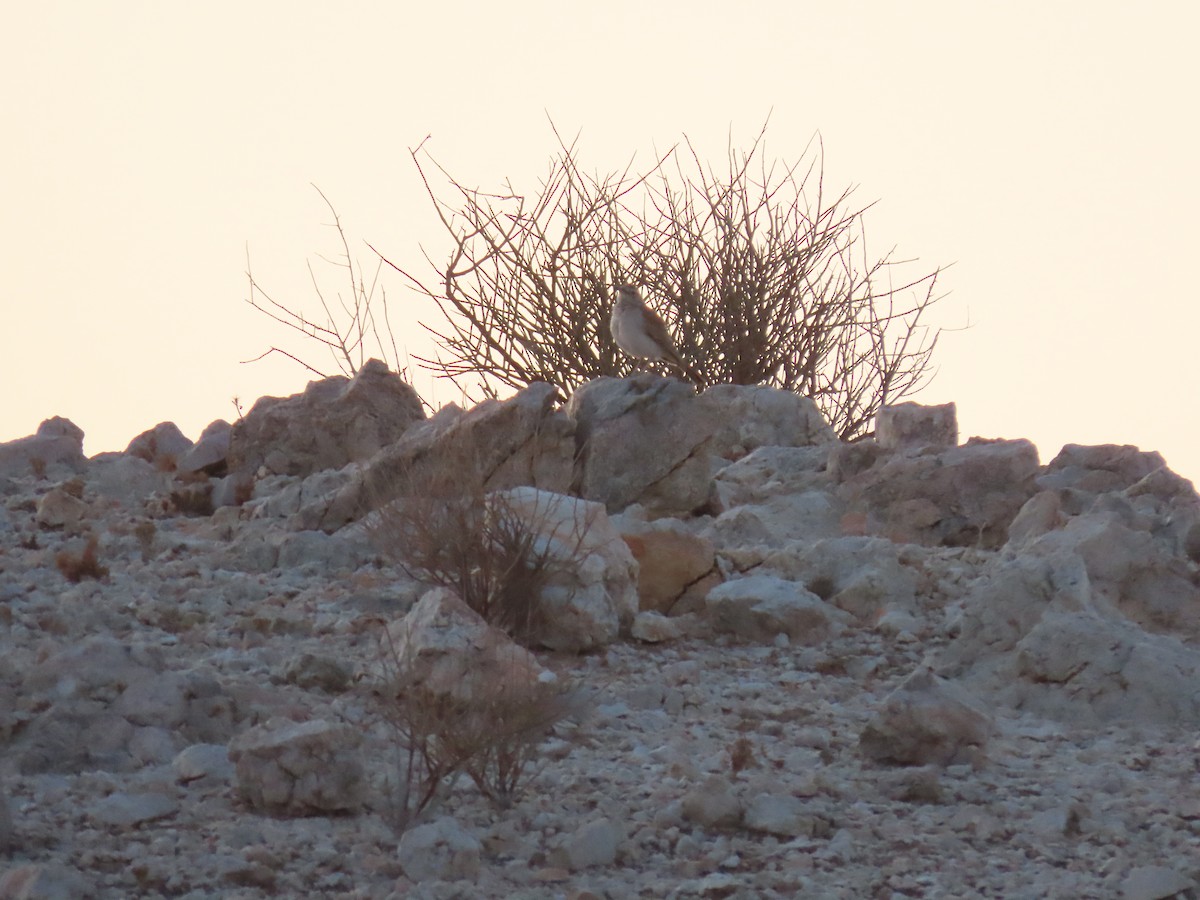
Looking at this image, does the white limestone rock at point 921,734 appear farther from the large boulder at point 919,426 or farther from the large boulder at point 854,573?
the large boulder at point 919,426

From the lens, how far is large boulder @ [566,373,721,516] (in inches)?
319

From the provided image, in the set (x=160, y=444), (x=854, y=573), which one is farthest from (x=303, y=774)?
(x=160, y=444)

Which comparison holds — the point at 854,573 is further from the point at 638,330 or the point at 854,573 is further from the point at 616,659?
the point at 638,330

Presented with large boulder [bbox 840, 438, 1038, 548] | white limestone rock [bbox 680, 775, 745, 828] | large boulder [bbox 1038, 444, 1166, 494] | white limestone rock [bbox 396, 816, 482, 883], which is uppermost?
large boulder [bbox 1038, 444, 1166, 494]

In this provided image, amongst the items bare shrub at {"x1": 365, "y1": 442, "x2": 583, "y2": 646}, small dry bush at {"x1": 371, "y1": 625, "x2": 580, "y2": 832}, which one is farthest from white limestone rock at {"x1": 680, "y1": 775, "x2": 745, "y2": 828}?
bare shrub at {"x1": 365, "y1": 442, "x2": 583, "y2": 646}

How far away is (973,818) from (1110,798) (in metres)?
0.50

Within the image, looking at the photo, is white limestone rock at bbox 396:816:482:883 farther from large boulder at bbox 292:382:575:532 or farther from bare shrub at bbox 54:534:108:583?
large boulder at bbox 292:382:575:532

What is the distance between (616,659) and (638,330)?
16.9ft

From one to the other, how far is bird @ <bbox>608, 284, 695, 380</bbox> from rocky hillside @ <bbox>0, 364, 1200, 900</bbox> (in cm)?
173

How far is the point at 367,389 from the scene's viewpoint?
29.8 ft

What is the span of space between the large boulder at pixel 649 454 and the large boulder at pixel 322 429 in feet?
4.43

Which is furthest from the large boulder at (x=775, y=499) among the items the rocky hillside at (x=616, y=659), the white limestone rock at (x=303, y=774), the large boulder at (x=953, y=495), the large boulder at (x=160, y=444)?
the white limestone rock at (x=303, y=774)

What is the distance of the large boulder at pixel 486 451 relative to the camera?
7.45m

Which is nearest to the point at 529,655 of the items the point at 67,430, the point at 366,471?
the point at 366,471
